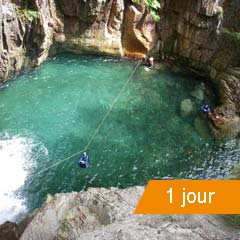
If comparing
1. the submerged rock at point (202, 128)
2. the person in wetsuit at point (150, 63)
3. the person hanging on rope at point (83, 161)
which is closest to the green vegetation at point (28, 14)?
the person in wetsuit at point (150, 63)

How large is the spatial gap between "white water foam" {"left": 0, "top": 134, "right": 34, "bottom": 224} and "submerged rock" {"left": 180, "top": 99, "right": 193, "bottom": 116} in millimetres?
8909

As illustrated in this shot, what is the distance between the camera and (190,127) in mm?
15867

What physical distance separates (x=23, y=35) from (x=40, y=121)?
5.26 m

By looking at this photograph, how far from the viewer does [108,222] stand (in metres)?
7.18

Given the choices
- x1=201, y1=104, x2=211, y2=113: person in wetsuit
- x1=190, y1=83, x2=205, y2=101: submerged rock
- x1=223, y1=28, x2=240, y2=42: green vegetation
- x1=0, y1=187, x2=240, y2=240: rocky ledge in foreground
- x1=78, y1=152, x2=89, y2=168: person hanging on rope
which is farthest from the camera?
x1=190, y1=83, x2=205, y2=101: submerged rock

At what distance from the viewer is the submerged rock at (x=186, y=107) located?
17.0 metres

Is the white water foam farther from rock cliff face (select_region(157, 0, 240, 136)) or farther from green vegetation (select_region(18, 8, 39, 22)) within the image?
rock cliff face (select_region(157, 0, 240, 136))

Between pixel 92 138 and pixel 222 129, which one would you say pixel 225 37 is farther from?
pixel 92 138

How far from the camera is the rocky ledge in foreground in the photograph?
230 inches

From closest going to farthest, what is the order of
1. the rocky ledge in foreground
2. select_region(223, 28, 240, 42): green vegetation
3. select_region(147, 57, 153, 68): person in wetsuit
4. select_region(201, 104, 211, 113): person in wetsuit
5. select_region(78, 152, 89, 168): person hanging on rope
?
1. the rocky ledge in foreground
2. select_region(78, 152, 89, 168): person hanging on rope
3. select_region(201, 104, 211, 113): person in wetsuit
4. select_region(223, 28, 240, 42): green vegetation
5. select_region(147, 57, 153, 68): person in wetsuit

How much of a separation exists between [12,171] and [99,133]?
14.9ft

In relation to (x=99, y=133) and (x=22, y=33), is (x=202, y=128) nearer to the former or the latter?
(x=99, y=133)

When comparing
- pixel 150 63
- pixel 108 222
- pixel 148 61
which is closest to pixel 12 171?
pixel 108 222

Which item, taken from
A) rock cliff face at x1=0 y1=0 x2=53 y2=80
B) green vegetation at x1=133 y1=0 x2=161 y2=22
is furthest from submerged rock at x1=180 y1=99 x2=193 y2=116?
rock cliff face at x1=0 y1=0 x2=53 y2=80
